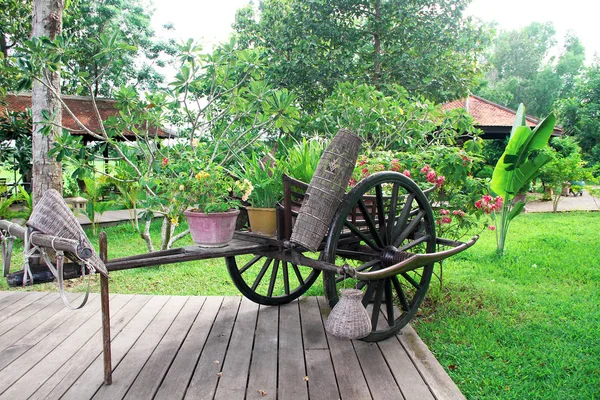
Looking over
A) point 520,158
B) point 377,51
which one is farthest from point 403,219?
point 377,51

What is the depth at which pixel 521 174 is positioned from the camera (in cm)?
495

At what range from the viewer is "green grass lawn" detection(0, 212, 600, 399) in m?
2.68

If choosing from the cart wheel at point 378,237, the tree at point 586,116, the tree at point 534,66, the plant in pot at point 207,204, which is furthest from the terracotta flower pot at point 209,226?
the tree at point 534,66

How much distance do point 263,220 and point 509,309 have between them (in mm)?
2460

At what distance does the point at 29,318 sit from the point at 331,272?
2450 mm

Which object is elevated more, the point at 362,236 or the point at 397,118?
the point at 397,118

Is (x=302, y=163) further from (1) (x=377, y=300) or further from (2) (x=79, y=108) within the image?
(2) (x=79, y=108)

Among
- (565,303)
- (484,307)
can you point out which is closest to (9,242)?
(484,307)

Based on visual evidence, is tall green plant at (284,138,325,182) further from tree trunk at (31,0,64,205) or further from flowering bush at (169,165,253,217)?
tree trunk at (31,0,64,205)

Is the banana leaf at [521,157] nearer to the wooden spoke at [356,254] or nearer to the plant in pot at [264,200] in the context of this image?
the wooden spoke at [356,254]

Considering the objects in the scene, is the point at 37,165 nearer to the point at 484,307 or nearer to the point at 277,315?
the point at 277,315

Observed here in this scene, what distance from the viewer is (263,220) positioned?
2.82 metres

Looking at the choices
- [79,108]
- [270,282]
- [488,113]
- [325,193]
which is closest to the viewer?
[325,193]

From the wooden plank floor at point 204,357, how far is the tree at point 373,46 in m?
5.91
